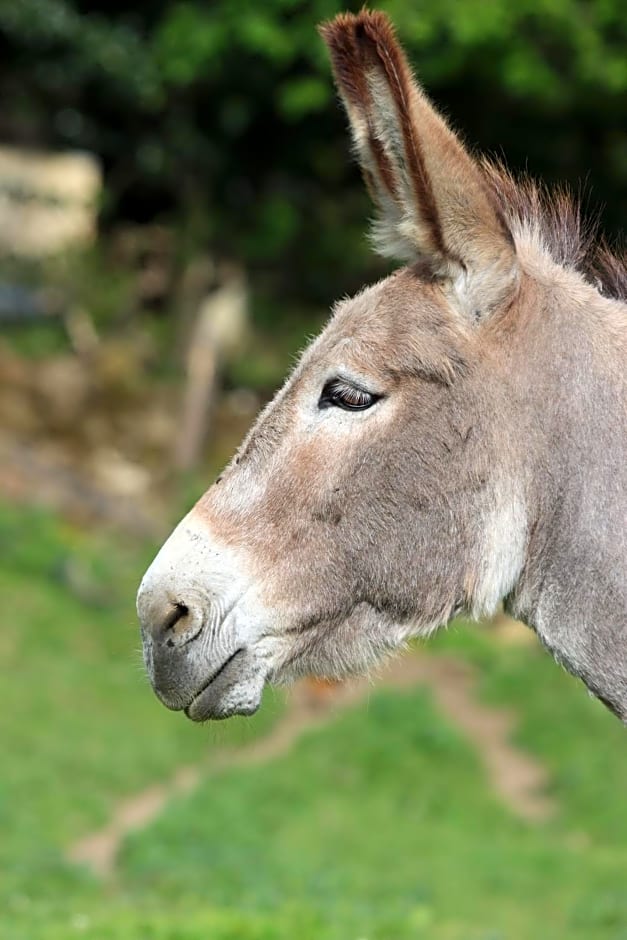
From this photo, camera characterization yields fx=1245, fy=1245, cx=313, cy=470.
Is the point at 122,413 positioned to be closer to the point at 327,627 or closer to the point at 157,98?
the point at 157,98

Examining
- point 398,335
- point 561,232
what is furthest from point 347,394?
point 561,232

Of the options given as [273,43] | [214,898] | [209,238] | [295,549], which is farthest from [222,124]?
[295,549]

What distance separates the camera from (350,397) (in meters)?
2.96

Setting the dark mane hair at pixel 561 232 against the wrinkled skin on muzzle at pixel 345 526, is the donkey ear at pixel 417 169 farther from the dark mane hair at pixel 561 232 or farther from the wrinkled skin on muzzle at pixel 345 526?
the dark mane hair at pixel 561 232

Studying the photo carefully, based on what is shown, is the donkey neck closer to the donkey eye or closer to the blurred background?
the donkey eye

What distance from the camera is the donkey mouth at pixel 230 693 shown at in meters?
2.92

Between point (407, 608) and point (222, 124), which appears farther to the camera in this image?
point (222, 124)

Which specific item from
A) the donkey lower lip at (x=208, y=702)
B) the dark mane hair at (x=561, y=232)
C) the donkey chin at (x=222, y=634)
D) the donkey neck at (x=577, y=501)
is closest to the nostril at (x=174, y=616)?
the donkey chin at (x=222, y=634)

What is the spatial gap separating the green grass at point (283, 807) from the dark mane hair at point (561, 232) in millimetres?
3019

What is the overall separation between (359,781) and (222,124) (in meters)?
8.55

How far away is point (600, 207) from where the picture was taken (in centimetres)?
348

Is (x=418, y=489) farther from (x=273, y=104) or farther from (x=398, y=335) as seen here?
(x=273, y=104)

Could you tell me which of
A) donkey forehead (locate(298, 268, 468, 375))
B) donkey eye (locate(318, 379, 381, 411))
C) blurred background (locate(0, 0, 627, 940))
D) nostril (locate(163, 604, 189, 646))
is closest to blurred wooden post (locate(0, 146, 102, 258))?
blurred background (locate(0, 0, 627, 940))

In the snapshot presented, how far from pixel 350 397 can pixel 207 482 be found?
36.0 feet
